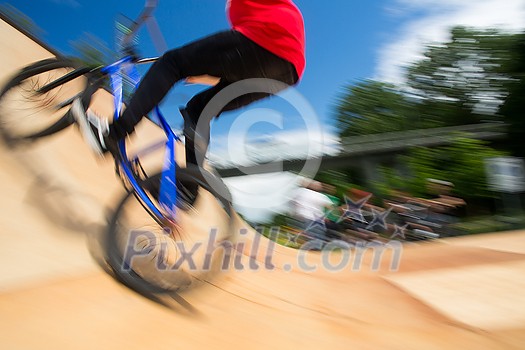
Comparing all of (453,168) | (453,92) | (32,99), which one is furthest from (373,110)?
(32,99)

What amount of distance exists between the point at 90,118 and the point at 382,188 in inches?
623

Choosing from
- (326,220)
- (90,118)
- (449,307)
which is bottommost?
(449,307)

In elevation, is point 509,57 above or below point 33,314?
above

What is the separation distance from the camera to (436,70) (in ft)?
102

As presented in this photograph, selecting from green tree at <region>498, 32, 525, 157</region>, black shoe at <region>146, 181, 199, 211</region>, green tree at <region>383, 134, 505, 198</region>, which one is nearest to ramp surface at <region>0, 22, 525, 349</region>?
black shoe at <region>146, 181, 199, 211</region>

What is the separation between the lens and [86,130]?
2322 mm

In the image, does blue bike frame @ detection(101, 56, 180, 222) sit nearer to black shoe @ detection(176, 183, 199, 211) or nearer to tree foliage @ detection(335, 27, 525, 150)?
black shoe @ detection(176, 183, 199, 211)

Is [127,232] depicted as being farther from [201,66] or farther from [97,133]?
[201,66]

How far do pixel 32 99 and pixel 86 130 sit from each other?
927mm

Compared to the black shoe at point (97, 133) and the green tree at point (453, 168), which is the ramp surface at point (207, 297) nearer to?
the black shoe at point (97, 133)

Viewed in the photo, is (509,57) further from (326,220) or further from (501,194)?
(326,220)

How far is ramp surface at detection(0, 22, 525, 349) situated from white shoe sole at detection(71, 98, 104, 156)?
0.47 ft

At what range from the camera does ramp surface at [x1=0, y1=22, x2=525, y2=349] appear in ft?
6.49

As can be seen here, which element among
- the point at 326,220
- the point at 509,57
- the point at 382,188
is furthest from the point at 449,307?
the point at 509,57
